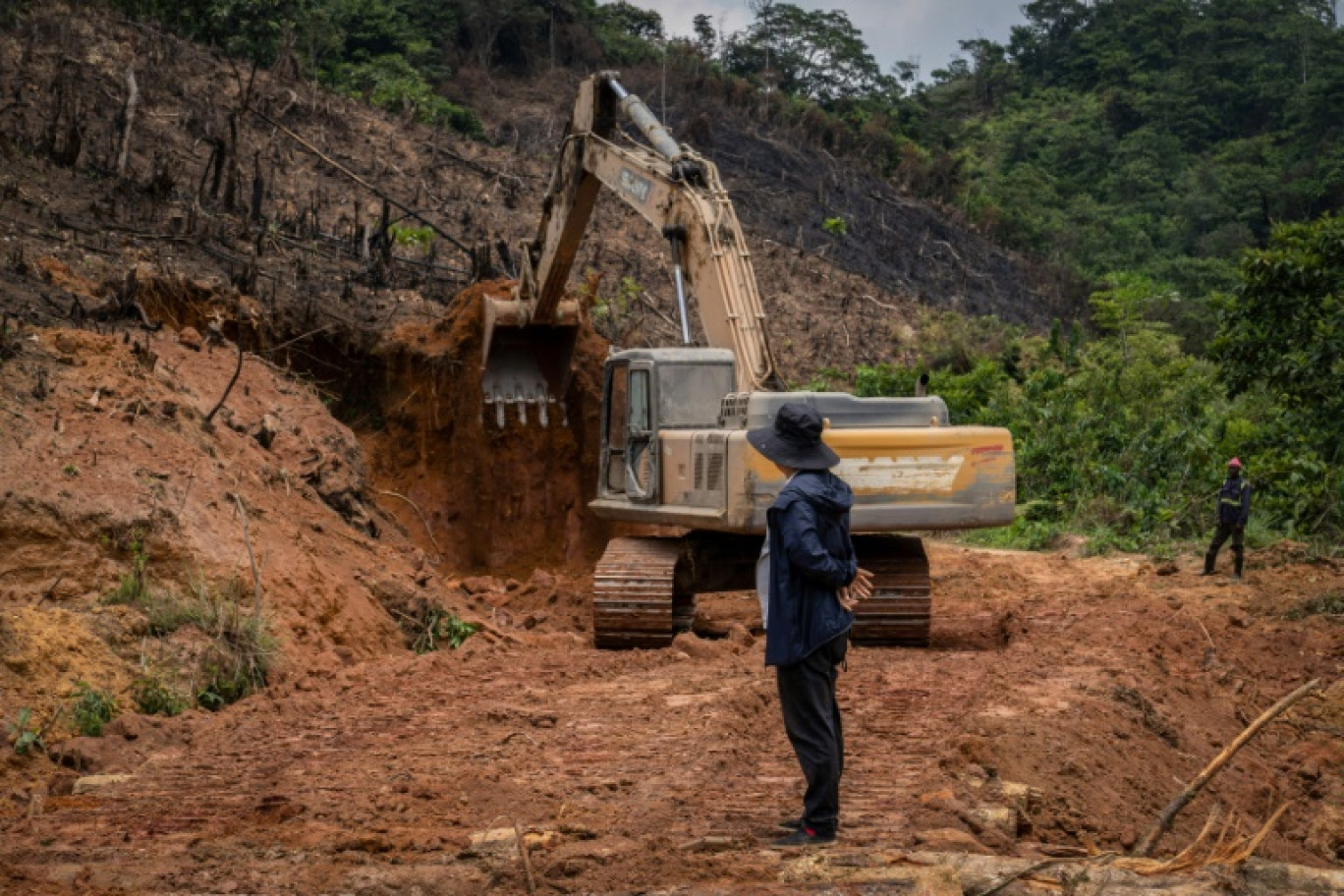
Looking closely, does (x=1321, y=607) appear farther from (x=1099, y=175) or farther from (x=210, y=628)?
(x=1099, y=175)

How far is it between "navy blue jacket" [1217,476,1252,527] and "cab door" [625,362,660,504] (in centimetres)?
667

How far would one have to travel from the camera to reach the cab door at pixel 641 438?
12625mm

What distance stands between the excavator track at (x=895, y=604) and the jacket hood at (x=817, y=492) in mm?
5363

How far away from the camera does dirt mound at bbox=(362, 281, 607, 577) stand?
59.3ft

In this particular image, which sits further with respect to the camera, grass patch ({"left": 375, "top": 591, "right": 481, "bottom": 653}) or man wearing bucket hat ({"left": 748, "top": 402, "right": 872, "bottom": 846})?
grass patch ({"left": 375, "top": 591, "right": 481, "bottom": 653})

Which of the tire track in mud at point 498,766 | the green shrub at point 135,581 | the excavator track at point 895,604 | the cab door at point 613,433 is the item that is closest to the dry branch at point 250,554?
the green shrub at point 135,581

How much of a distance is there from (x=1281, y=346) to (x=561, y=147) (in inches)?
296

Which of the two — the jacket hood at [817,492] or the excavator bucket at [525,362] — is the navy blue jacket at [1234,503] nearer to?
the excavator bucket at [525,362]

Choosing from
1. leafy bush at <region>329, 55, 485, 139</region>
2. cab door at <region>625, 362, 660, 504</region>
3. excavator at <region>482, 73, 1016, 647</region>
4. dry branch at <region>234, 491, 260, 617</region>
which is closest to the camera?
dry branch at <region>234, 491, 260, 617</region>

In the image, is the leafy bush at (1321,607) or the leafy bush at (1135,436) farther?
the leafy bush at (1135,436)

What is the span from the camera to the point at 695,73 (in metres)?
46.4

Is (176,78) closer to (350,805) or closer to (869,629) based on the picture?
(869,629)

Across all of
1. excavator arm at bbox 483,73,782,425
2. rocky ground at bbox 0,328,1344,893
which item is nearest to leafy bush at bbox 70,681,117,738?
rocky ground at bbox 0,328,1344,893

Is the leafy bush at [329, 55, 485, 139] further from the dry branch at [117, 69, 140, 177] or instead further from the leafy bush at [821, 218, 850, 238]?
the dry branch at [117, 69, 140, 177]
